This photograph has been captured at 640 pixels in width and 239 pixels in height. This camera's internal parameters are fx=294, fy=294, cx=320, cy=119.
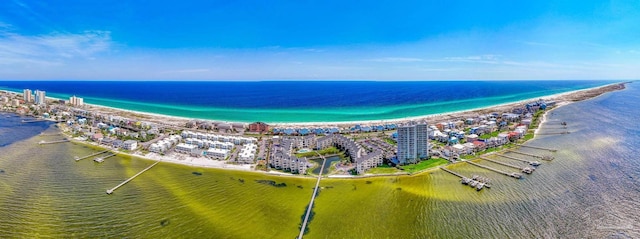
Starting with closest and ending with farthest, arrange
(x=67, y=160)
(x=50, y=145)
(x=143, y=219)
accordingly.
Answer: (x=143, y=219)
(x=67, y=160)
(x=50, y=145)

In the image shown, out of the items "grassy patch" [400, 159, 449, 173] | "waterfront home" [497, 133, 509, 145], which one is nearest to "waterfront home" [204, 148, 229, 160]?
"grassy patch" [400, 159, 449, 173]

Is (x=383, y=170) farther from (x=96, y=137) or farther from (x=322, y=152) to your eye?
(x=96, y=137)

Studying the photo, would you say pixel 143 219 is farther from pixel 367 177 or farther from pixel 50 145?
pixel 50 145

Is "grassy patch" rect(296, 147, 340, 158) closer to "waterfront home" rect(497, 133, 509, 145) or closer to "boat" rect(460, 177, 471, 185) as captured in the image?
"boat" rect(460, 177, 471, 185)

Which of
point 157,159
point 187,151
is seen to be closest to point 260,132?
point 187,151

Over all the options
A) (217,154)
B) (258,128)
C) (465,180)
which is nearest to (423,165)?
(465,180)
